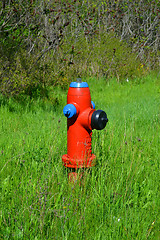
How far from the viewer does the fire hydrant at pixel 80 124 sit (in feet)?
8.08

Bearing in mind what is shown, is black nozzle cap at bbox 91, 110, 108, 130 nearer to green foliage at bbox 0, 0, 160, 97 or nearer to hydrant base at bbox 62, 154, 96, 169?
hydrant base at bbox 62, 154, 96, 169

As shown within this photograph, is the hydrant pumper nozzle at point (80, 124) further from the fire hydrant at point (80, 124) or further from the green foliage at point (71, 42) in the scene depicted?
the green foliage at point (71, 42)

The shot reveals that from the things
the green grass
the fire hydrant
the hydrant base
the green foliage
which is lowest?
the green grass

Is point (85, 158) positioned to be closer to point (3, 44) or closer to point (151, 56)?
point (3, 44)

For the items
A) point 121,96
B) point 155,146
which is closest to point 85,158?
point 155,146

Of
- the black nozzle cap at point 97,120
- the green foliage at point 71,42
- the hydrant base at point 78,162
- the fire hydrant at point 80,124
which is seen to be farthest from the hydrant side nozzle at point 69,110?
the green foliage at point 71,42

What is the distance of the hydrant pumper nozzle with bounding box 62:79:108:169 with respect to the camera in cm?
246

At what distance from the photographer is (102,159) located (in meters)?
2.90

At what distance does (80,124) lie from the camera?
8.23 feet

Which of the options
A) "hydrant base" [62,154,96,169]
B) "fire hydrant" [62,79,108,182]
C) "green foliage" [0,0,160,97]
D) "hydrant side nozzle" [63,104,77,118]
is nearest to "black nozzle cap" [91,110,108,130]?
"fire hydrant" [62,79,108,182]

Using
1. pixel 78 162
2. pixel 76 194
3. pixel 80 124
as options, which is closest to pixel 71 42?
pixel 80 124

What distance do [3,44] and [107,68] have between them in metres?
4.62

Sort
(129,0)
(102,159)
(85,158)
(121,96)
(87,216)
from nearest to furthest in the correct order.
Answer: (87,216)
(85,158)
(102,159)
(121,96)
(129,0)

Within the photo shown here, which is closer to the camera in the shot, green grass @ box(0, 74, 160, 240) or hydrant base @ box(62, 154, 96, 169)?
green grass @ box(0, 74, 160, 240)
